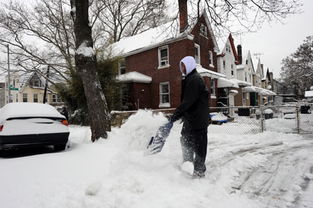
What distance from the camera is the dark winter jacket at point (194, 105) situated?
3.13 metres

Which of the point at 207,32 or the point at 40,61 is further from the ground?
the point at 207,32

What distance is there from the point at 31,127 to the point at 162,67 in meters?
12.7

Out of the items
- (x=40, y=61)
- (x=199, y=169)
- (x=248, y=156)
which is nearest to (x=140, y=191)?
(x=199, y=169)

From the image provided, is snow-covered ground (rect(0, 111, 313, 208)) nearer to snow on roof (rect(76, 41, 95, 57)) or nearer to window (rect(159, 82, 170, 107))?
snow on roof (rect(76, 41, 95, 57))

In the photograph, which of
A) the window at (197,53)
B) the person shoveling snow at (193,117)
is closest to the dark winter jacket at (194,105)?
the person shoveling snow at (193,117)

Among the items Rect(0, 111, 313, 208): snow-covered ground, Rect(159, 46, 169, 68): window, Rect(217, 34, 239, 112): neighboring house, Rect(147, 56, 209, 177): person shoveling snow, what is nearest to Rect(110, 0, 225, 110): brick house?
Rect(159, 46, 169, 68): window

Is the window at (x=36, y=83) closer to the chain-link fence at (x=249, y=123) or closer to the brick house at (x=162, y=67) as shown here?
the brick house at (x=162, y=67)

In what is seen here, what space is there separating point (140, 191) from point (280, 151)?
4.30 metres

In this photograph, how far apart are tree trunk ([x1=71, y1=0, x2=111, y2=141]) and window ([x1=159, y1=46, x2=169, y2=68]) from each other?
1114 cm

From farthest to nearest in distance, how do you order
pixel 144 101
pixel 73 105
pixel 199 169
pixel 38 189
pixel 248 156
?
pixel 144 101 < pixel 73 105 < pixel 248 156 < pixel 199 169 < pixel 38 189

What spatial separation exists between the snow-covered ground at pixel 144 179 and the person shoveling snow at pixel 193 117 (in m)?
0.24

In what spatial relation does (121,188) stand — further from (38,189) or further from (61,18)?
(61,18)

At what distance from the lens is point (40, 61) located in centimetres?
1945

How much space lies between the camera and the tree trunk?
16.4 ft
